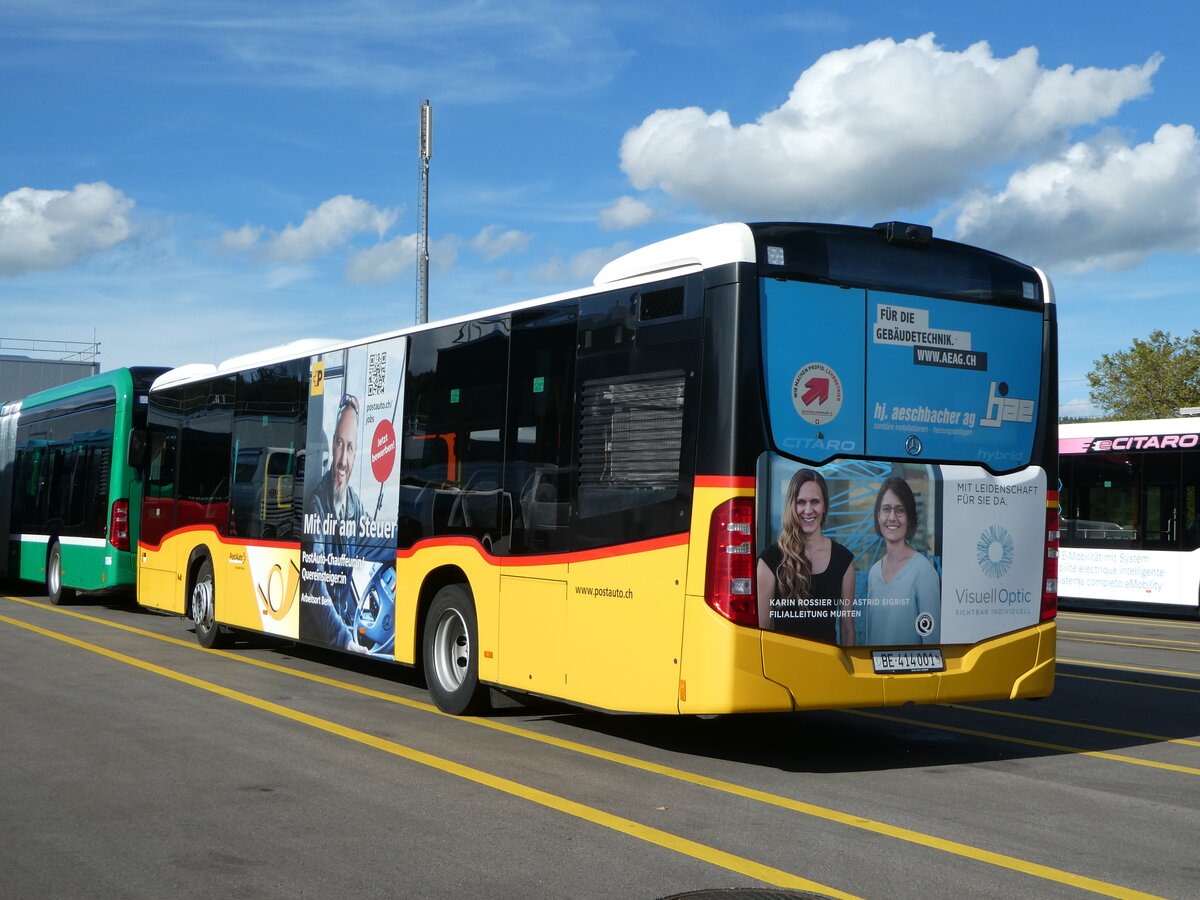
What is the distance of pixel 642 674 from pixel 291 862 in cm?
267

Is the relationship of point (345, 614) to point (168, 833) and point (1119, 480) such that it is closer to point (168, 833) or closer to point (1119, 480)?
point (168, 833)

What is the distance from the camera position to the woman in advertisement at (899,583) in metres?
7.86

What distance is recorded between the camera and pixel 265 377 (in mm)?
13438

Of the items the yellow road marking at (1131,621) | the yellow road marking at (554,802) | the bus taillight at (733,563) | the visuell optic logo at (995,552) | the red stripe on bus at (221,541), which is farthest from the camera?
the yellow road marking at (1131,621)

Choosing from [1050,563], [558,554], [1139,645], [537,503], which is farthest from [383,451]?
[1139,645]

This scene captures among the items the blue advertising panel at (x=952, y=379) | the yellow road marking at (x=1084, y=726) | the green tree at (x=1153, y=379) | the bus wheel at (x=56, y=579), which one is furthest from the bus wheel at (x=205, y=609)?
the green tree at (x=1153, y=379)

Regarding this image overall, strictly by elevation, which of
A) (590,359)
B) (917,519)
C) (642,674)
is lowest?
(642,674)

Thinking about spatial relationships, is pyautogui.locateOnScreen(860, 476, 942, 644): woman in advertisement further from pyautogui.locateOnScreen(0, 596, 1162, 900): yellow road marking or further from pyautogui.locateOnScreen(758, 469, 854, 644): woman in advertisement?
pyautogui.locateOnScreen(0, 596, 1162, 900): yellow road marking

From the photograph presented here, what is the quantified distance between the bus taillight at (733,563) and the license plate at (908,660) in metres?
0.98

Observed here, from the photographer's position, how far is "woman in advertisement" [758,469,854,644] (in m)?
7.46

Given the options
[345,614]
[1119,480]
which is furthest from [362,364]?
[1119,480]

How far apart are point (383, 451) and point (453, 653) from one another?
1.99m

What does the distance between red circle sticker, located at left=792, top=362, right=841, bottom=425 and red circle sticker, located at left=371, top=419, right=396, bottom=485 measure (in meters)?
4.36

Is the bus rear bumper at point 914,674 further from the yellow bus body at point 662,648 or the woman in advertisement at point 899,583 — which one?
the woman in advertisement at point 899,583
